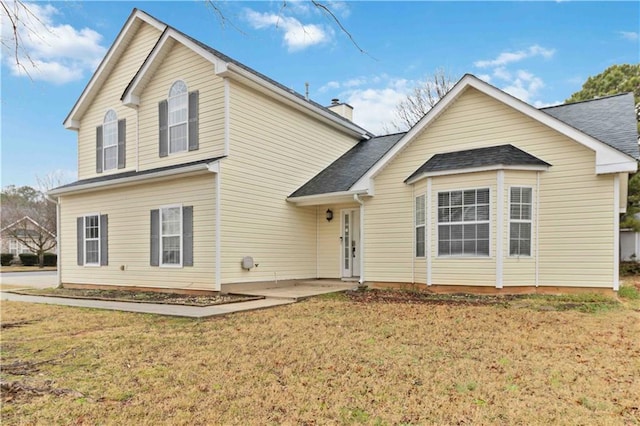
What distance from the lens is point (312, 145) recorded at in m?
14.1

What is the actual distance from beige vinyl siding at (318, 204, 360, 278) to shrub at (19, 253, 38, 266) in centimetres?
2989

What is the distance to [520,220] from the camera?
30.7 feet

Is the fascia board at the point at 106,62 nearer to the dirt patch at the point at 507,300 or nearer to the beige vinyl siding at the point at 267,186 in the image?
the beige vinyl siding at the point at 267,186

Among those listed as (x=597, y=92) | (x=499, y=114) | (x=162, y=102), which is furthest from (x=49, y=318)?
(x=597, y=92)

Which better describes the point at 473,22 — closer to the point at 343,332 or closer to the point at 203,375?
the point at 343,332

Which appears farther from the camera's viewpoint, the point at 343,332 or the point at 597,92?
the point at 597,92

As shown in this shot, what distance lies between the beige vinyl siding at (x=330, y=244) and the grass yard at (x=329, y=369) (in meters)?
6.00

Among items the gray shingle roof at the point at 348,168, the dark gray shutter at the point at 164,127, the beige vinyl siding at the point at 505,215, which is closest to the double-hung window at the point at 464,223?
the beige vinyl siding at the point at 505,215

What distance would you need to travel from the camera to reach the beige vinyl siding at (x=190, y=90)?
36.1ft

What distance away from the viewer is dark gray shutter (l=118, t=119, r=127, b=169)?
1352 cm

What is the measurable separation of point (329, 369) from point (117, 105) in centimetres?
1281

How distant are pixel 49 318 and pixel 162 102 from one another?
22.4 feet

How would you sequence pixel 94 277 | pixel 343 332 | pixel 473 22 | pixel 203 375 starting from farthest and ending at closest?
pixel 94 277, pixel 473 22, pixel 343 332, pixel 203 375

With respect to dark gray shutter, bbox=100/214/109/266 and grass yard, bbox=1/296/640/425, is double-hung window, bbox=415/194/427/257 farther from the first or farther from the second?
dark gray shutter, bbox=100/214/109/266
